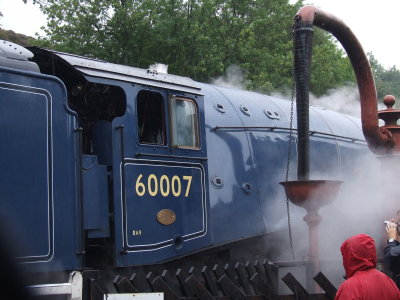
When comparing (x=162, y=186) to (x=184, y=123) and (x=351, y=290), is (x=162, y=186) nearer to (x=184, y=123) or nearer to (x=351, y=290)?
(x=184, y=123)

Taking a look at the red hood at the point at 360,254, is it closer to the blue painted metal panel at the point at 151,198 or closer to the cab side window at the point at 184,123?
the blue painted metal panel at the point at 151,198

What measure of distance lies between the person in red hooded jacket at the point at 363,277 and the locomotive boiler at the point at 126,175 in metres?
2.16

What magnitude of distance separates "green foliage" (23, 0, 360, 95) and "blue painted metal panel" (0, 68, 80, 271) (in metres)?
12.0

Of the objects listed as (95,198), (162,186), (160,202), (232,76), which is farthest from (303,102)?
(232,76)

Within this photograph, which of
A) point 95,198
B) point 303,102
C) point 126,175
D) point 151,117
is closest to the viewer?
point 95,198

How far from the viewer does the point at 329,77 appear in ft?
75.8

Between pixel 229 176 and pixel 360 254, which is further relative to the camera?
pixel 229 176

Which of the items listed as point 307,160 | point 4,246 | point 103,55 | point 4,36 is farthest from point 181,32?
point 4,246

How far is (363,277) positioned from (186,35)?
14452 millimetres

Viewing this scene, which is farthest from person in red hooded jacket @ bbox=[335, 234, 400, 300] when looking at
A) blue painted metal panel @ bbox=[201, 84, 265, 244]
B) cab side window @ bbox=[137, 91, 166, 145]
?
blue painted metal panel @ bbox=[201, 84, 265, 244]

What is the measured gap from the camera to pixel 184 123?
22.0 ft

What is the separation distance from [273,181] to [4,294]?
656 centimetres

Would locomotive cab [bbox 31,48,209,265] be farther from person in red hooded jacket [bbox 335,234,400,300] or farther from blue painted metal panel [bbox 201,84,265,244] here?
person in red hooded jacket [bbox 335,234,400,300]

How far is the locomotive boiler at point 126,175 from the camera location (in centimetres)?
504
